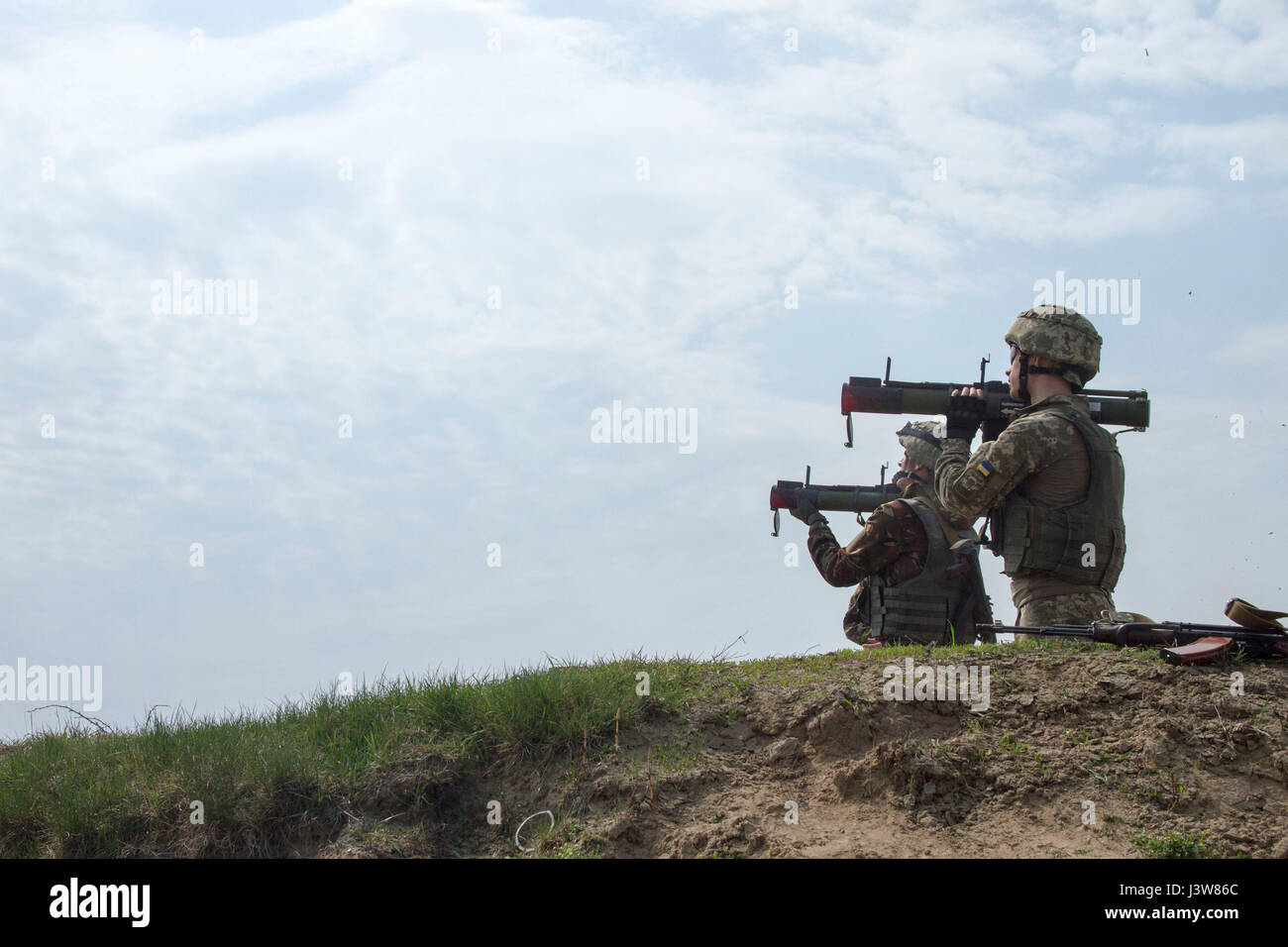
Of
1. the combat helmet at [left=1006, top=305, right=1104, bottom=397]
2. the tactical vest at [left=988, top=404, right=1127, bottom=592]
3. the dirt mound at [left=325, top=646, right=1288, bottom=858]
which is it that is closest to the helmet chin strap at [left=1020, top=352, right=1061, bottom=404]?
the combat helmet at [left=1006, top=305, right=1104, bottom=397]

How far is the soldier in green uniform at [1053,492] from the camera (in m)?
7.05

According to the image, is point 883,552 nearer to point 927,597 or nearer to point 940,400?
point 927,597

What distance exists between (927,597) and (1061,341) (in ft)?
7.66

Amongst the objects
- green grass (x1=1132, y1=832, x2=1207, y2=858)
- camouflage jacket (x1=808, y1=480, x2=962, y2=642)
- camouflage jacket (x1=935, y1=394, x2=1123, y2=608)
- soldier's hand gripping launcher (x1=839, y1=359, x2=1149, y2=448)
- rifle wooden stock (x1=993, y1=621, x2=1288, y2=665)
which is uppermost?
soldier's hand gripping launcher (x1=839, y1=359, x2=1149, y2=448)

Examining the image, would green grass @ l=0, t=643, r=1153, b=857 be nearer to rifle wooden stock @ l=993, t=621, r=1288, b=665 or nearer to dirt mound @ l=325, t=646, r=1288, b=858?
dirt mound @ l=325, t=646, r=1288, b=858

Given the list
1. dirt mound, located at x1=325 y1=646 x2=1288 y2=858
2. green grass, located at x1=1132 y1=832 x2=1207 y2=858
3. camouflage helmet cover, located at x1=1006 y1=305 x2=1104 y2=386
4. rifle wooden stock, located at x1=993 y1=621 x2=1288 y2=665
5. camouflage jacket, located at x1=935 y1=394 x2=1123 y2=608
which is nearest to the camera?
green grass, located at x1=1132 y1=832 x2=1207 y2=858

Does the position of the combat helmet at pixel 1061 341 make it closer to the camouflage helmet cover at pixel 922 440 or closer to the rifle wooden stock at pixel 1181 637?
the camouflage helmet cover at pixel 922 440

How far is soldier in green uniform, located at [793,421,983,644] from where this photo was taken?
28.6ft

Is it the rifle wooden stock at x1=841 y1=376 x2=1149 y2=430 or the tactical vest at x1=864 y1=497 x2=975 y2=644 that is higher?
the rifle wooden stock at x1=841 y1=376 x2=1149 y2=430

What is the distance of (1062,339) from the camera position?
7344 mm

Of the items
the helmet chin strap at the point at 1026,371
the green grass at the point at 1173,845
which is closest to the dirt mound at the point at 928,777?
the green grass at the point at 1173,845

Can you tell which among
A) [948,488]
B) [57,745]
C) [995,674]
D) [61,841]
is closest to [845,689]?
[995,674]

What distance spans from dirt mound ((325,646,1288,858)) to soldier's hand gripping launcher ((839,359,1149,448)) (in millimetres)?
2329

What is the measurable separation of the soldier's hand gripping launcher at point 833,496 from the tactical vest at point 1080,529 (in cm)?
248
